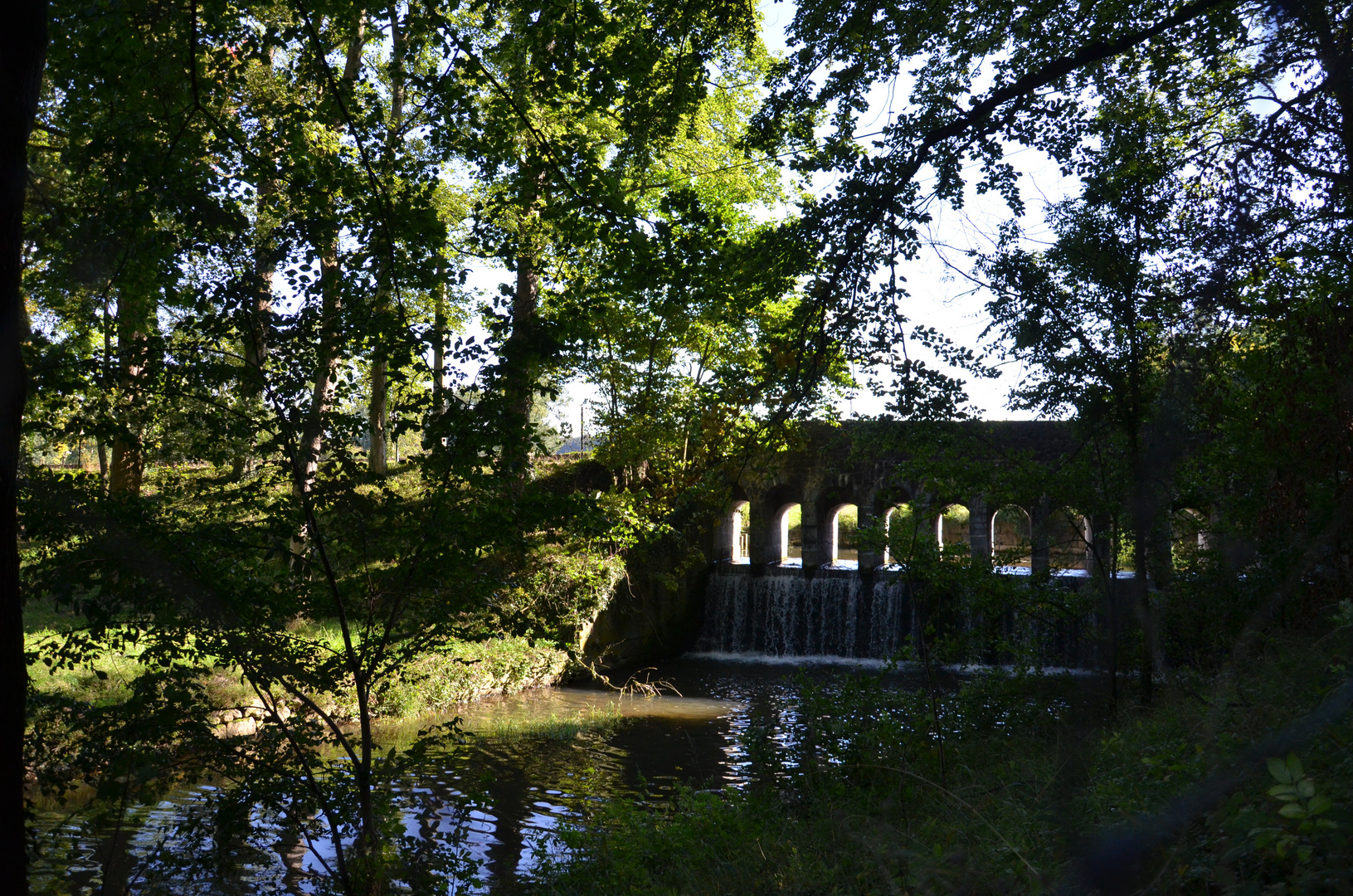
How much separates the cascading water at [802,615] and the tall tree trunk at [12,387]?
14871mm

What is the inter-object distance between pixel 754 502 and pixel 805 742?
39.6ft

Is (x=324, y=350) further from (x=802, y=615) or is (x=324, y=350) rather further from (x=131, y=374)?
(x=802, y=615)

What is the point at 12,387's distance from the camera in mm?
3277

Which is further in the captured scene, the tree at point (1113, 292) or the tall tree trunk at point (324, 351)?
the tree at point (1113, 292)

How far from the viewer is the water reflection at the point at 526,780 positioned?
623 centimetres

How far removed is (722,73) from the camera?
42.0 feet

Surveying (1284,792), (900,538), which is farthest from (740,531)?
(1284,792)

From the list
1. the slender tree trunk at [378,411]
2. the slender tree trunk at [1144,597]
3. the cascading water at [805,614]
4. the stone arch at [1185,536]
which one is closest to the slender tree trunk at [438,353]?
the slender tree trunk at [1144,597]

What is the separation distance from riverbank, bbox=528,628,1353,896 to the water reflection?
0.64 metres

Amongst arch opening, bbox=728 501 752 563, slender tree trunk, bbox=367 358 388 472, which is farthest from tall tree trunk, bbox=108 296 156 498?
arch opening, bbox=728 501 752 563

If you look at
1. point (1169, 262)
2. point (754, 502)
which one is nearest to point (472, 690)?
point (754, 502)

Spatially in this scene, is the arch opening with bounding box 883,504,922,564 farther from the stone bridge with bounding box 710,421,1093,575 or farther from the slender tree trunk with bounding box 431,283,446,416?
the slender tree trunk with bounding box 431,283,446,416

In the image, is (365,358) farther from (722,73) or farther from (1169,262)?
(722,73)

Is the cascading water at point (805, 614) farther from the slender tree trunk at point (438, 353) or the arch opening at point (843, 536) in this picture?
the slender tree trunk at point (438, 353)
